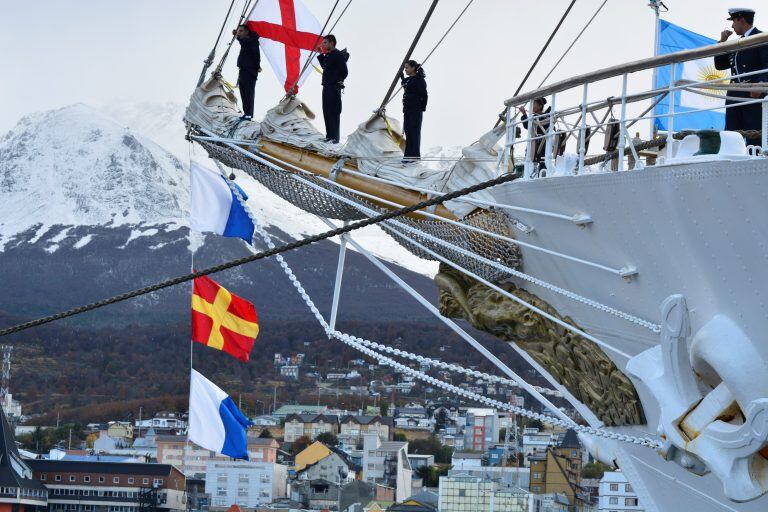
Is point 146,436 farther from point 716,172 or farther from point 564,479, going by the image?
point 716,172

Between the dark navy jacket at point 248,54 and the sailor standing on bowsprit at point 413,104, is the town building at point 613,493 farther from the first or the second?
the sailor standing on bowsprit at point 413,104

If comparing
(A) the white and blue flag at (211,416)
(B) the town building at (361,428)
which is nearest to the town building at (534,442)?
(B) the town building at (361,428)

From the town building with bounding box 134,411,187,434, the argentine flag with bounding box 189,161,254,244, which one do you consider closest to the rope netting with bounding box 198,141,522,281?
the argentine flag with bounding box 189,161,254,244

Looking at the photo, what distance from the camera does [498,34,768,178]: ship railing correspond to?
30.4 ft

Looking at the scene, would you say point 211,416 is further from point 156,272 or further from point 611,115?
point 156,272

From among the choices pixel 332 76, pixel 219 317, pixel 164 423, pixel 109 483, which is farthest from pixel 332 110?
pixel 164 423

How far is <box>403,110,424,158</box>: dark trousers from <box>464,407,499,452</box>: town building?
9599cm

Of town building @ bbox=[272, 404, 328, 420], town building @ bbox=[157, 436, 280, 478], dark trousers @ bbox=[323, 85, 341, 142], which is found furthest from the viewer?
town building @ bbox=[272, 404, 328, 420]

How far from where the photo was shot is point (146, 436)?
11412cm

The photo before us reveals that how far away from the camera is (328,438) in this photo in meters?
111

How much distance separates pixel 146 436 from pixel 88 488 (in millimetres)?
21569

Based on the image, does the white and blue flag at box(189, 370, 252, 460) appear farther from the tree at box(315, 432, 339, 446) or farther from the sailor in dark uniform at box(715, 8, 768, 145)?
the tree at box(315, 432, 339, 446)

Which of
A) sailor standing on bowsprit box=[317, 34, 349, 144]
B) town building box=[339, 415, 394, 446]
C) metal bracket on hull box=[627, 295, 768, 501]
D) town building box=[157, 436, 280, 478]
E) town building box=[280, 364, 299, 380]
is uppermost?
town building box=[280, 364, 299, 380]

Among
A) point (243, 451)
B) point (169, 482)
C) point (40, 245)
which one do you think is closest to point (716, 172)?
point (243, 451)
